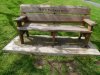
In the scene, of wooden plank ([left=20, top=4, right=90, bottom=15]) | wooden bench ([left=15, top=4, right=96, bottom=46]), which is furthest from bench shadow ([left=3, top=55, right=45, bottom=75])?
wooden plank ([left=20, top=4, right=90, bottom=15])

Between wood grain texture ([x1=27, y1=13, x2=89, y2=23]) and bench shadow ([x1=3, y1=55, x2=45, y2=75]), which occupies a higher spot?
wood grain texture ([x1=27, y1=13, x2=89, y2=23])

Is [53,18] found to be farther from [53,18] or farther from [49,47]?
[49,47]

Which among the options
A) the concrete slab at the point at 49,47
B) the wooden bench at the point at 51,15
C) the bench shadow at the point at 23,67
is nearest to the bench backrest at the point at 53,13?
the wooden bench at the point at 51,15

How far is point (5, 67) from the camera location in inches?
158

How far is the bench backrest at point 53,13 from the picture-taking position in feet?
17.2

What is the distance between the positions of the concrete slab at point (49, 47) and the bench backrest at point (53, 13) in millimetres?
700

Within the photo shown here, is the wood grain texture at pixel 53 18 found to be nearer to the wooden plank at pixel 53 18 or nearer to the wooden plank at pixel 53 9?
the wooden plank at pixel 53 18

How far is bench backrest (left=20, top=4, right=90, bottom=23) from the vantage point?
5250 millimetres

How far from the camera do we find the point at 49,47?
16.1 feet

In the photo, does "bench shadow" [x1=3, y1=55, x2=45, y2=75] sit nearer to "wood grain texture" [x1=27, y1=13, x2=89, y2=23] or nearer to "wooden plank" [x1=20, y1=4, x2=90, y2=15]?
"wood grain texture" [x1=27, y1=13, x2=89, y2=23]

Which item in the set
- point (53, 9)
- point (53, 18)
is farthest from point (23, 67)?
point (53, 9)

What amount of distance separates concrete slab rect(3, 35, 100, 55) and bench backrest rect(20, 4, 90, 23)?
70cm

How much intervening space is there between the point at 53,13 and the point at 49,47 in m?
1.22

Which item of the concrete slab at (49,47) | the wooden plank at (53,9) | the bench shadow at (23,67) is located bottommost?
the bench shadow at (23,67)
